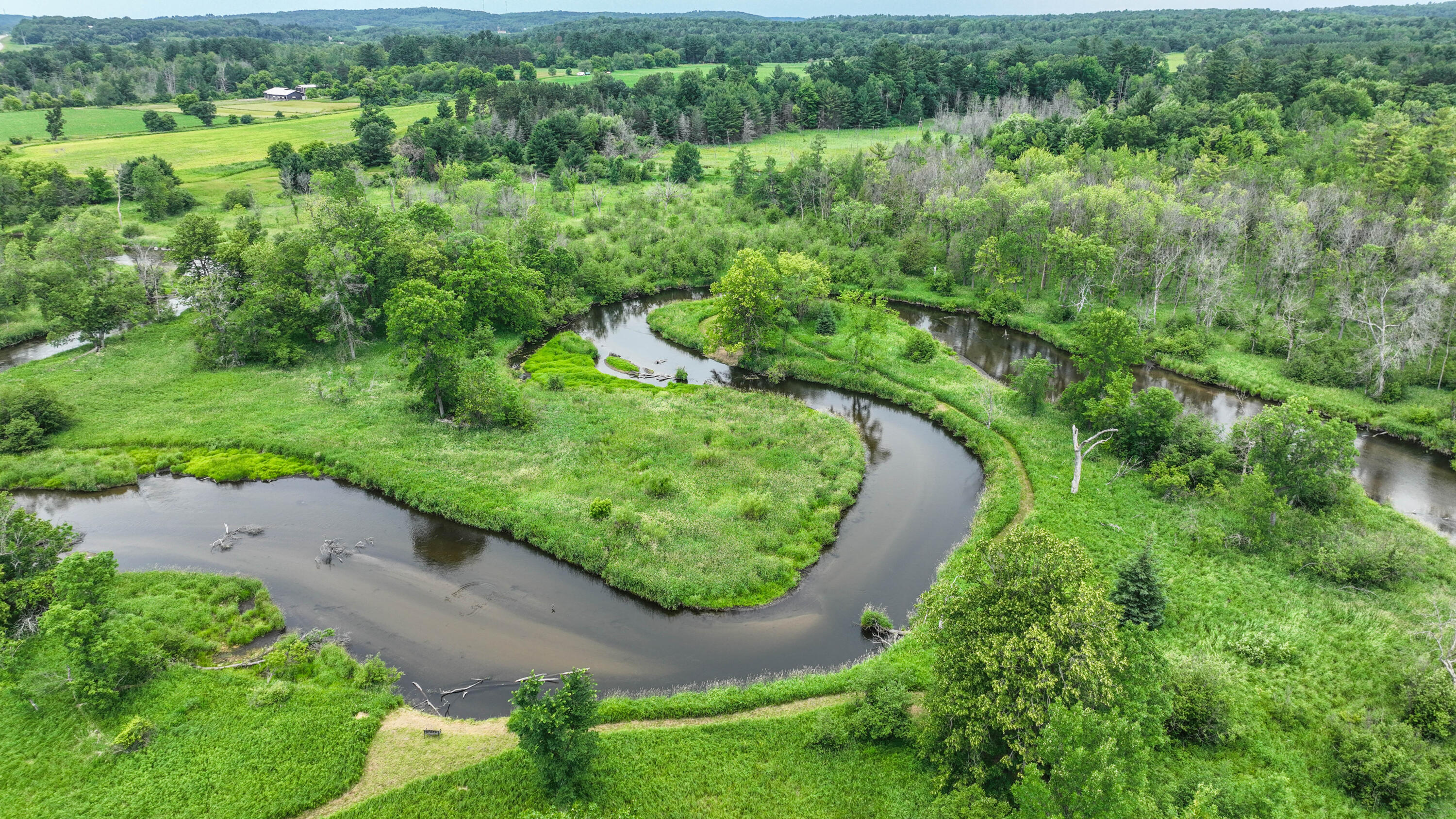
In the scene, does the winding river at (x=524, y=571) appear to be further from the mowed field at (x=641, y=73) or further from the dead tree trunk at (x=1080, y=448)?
the mowed field at (x=641, y=73)

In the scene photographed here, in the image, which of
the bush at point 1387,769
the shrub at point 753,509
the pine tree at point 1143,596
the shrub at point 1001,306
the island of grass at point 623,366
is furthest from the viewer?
the shrub at point 1001,306

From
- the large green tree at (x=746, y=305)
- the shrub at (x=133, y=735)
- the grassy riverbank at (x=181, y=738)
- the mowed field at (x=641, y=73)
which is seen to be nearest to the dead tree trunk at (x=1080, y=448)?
the large green tree at (x=746, y=305)

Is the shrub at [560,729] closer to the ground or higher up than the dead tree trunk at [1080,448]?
closer to the ground

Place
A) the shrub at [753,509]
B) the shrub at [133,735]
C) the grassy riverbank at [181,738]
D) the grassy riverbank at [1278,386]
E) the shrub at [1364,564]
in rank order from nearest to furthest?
the grassy riverbank at [181,738] → the shrub at [133,735] → the shrub at [1364,564] → the shrub at [753,509] → the grassy riverbank at [1278,386]

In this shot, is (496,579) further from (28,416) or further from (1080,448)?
(28,416)

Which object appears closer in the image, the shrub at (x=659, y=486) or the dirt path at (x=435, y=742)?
the dirt path at (x=435, y=742)

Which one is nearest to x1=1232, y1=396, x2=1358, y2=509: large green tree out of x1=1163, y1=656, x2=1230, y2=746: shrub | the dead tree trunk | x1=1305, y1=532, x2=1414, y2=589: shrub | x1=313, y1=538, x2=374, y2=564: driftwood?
x1=1305, y1=532, x2=1414, y2=589: shrub

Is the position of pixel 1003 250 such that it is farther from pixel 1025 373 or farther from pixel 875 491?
pixel 875 491
